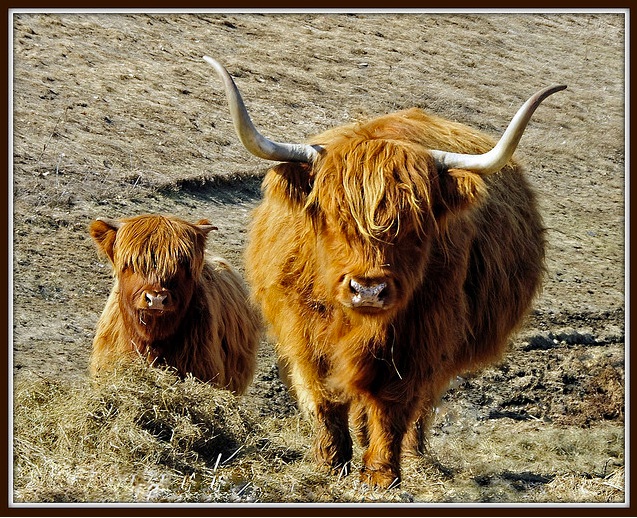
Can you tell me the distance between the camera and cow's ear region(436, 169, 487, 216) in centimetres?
464

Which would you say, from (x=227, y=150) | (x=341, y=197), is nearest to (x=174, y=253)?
(x=341, y=197)

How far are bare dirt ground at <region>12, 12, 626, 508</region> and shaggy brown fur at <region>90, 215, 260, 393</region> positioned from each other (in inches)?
41.5

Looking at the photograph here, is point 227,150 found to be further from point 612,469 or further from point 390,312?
point 390,312

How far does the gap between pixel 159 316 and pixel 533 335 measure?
3.97m

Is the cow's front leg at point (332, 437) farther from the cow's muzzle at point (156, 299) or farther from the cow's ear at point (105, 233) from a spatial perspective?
A: the cow's ear at point (105, 233)

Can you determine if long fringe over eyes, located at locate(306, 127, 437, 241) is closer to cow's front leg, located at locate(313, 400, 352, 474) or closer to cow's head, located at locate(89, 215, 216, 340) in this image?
cow's front leg, located at locate(313, 400, 352, 474)

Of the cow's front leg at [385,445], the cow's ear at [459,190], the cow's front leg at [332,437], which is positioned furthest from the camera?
the cow's front leg at [332,437]

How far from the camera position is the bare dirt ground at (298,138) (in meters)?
7.72

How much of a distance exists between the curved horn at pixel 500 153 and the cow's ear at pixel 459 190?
0.16 ft

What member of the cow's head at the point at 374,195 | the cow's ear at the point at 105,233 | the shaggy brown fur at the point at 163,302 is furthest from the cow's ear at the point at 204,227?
the cow's head at the point at 374,195

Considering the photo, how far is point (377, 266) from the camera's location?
14.4 ft

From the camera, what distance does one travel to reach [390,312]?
455 cm

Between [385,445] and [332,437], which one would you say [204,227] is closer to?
[332,437]

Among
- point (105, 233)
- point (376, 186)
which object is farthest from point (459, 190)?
point (105, 233)
